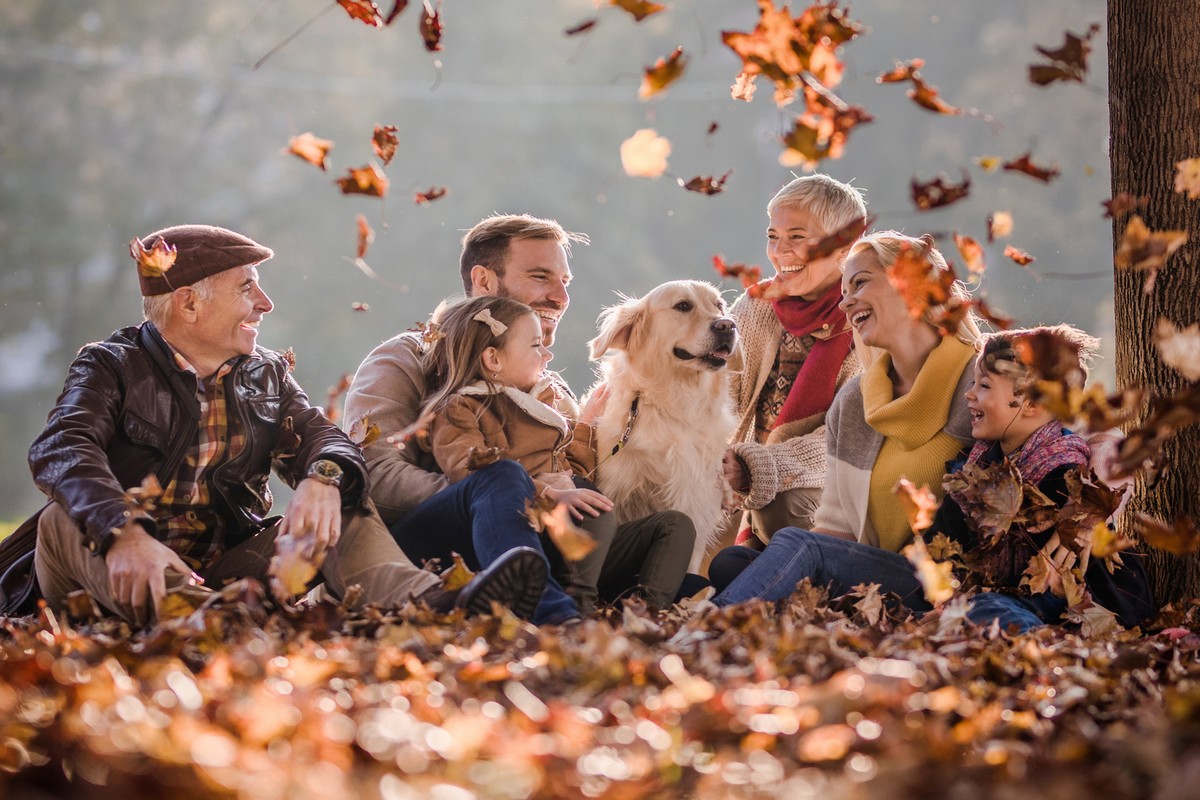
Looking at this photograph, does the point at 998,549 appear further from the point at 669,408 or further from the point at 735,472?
the point at 669,408

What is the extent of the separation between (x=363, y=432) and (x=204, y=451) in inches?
19.7

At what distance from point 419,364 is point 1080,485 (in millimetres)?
2131

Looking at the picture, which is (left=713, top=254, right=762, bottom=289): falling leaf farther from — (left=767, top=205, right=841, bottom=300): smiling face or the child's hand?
(left=767, top=205, right=841, bottom=300): smiling face

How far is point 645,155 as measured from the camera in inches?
96.3

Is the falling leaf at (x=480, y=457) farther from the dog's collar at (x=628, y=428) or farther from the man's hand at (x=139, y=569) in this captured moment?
the dog's collar at (x=628, y=428)

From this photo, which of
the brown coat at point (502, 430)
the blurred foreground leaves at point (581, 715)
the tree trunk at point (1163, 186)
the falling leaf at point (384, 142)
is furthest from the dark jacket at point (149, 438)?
the tree trunk at point (1163, 186)

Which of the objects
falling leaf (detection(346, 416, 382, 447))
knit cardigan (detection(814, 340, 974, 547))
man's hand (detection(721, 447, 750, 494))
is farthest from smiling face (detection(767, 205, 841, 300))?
falling leaf (detection(346, 416, 382, 447))

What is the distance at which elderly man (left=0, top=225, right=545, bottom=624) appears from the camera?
3035 mm

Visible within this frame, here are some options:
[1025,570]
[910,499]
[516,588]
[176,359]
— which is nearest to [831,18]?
[910,499]

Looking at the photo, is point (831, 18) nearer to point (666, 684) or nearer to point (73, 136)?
point (666, 684)

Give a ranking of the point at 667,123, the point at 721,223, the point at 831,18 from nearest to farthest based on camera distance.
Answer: the point at 831,18 → the point at 721,223 → the point at 667,123

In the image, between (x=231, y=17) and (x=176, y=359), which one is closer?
(x=176, y=359)

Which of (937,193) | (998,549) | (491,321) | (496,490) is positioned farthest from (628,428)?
(937,193)

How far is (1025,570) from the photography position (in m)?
3.30
